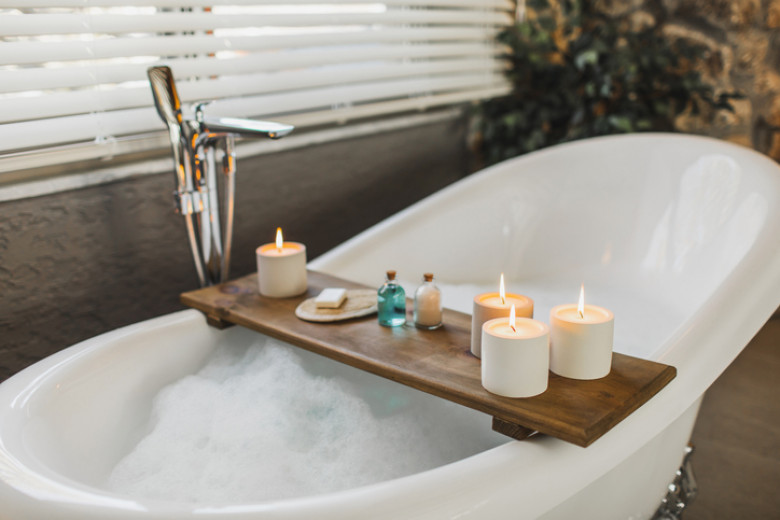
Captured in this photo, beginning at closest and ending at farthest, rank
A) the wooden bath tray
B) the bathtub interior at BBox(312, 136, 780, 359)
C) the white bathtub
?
the white bathtub, the wooden bath tray, the bathtub interior at BBox(312, 136, 780, 359)

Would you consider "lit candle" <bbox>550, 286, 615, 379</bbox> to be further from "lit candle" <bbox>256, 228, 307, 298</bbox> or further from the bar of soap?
"lit candle" <bbox>256, 228, 307, 298</bbox>

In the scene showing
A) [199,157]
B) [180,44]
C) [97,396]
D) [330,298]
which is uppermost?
[180,44]

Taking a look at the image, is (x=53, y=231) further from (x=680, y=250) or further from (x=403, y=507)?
(x=680, y=250)

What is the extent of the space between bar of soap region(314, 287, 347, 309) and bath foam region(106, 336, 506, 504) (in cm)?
11

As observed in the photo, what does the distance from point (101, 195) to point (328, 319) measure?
0.64 m

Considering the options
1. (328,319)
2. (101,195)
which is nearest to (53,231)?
(101,195)

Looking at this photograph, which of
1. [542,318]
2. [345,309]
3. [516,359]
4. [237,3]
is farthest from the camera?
[542,318]

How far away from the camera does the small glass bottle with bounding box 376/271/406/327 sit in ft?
4.00

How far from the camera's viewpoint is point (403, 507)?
743 mm

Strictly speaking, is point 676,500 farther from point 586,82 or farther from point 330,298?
point 586,82

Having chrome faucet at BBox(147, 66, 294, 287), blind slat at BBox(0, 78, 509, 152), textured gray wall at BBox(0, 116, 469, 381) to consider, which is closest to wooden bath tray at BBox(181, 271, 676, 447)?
chrome faucet at BBox(147, 66, 294, 287)

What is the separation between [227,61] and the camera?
5.64 ft

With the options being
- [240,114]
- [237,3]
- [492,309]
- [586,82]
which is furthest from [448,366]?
[586,82]

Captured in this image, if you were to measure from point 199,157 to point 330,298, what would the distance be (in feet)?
1.31
